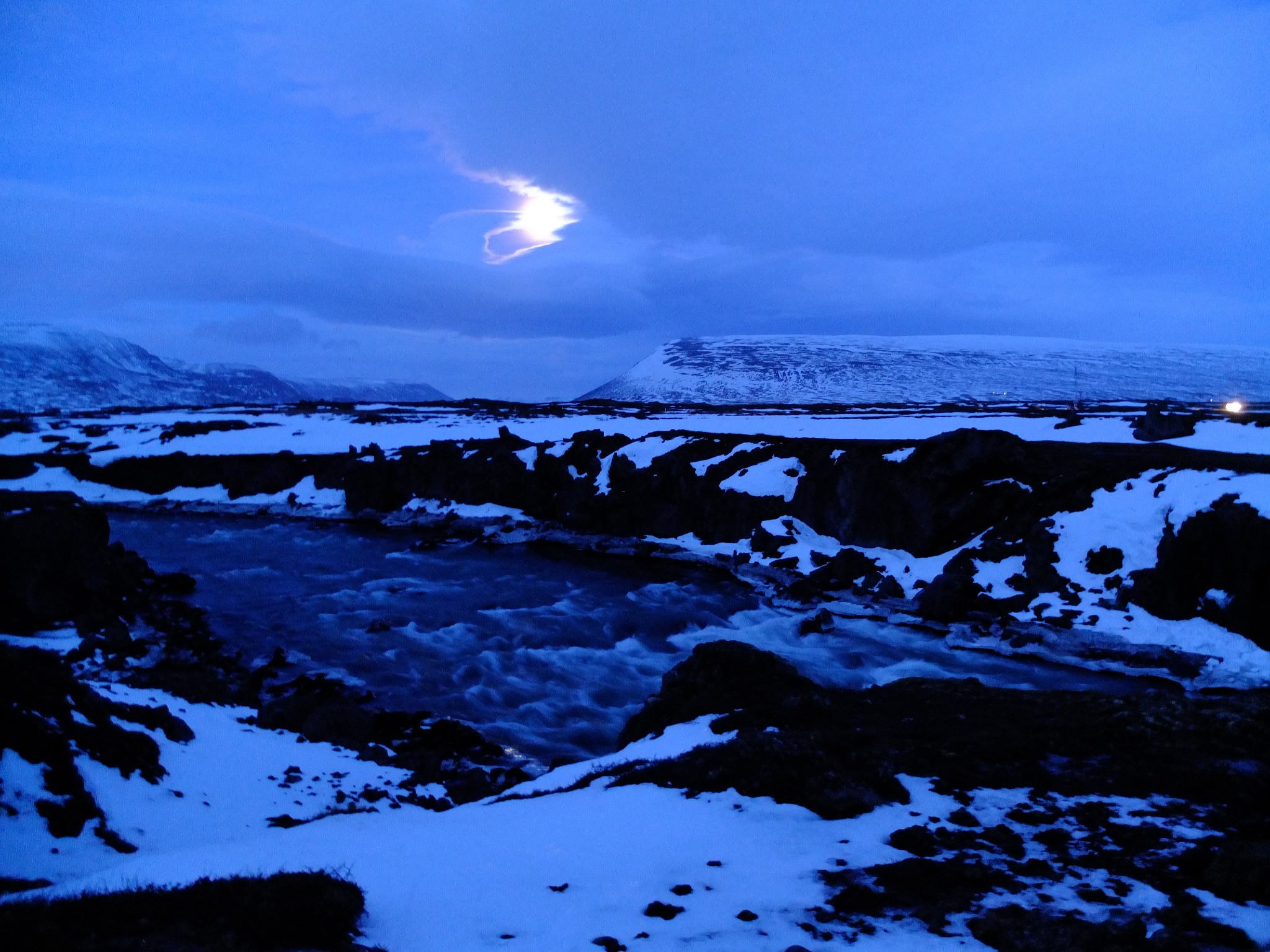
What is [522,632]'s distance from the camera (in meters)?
27.2

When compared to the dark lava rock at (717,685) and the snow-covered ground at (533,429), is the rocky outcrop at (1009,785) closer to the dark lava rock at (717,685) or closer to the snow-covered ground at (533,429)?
the dark lava rock at (717,685)

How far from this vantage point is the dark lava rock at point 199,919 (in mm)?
5176

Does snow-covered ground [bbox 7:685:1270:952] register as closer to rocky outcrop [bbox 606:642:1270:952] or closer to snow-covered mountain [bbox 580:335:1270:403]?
rocky outcrop [bbox 606:642:1270:952]

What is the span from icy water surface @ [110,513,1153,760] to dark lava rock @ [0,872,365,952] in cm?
1161

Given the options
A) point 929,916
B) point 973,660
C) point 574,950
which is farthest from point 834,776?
point 973,660

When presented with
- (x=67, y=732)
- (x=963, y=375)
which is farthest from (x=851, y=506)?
(x=963, y=375)

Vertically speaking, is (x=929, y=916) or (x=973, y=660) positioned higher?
(x=929, y=916)

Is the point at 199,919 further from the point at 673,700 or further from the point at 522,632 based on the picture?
the point at 522,632

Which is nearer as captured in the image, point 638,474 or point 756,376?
point 638,474

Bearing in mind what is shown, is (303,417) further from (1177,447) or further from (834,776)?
(834,776)

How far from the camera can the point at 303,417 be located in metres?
85.8

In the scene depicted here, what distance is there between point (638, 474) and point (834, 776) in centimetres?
3611

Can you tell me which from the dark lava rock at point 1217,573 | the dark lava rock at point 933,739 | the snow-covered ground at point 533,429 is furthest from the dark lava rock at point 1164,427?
the dark lava rock at point 933,739

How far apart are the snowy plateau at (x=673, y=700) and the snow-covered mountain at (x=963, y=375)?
9975 cm
